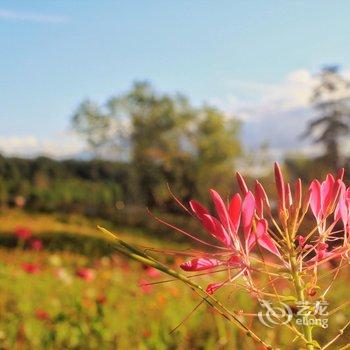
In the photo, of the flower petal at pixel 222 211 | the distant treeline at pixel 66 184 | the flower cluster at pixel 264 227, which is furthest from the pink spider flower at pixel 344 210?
the distant treeline at pixel 66 184

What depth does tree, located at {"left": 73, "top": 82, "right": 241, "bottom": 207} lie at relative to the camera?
3177cm

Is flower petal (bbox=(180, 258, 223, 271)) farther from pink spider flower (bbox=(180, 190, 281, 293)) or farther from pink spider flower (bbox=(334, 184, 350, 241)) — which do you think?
pink spider flower (bbox=(334, 184, 350, 241))

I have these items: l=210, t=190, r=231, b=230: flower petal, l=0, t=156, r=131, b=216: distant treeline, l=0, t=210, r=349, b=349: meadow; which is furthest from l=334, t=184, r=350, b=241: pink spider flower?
l=0, t=156, r=131, b=216: distant treeline

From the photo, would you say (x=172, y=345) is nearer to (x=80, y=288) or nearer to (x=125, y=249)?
(x=80, y=288)

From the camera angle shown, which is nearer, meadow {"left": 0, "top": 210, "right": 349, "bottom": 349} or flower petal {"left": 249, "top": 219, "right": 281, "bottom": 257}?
flower petal {"left": 249, "top": 219, "right": 281, "bottom": 257}

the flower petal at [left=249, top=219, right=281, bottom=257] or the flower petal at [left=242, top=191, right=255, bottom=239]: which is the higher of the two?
the flower petal at [left=242, top=191, right=255, bottom=239]

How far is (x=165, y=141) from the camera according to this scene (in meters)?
33.2

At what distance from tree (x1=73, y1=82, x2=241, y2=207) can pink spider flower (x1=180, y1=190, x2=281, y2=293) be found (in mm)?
30030

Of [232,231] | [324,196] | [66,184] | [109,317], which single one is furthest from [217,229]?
[66,184]

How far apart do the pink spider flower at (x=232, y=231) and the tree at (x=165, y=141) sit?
98.5ft

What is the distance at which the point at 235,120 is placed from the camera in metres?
34.7

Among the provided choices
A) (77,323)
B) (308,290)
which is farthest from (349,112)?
(308,290)

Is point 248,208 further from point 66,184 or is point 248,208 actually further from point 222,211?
point 66,184

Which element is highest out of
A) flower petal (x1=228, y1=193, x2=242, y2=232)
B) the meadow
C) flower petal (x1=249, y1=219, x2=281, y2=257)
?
flower petal (x1=228, y1=193, x2=242, y2=232)
